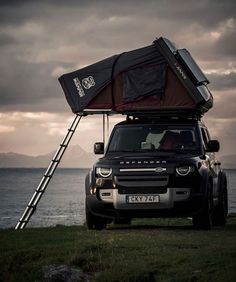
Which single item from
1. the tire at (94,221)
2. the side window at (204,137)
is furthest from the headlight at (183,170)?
the tire at (94,221)

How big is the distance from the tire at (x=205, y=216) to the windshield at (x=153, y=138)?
1.23 m

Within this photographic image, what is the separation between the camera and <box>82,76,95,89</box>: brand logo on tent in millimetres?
19411

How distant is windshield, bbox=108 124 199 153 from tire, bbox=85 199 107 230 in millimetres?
1515

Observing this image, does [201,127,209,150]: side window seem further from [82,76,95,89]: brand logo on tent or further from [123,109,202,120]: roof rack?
[82,76,95,89]: brand logo on tent

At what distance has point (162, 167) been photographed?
15.9m

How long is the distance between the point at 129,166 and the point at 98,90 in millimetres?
3647

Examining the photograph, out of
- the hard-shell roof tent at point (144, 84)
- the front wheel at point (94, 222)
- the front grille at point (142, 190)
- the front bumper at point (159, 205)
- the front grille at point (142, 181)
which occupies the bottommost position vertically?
the front wheel at point (94, 222)

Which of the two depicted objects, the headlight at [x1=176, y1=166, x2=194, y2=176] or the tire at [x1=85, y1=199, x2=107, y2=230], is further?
the tire at [x1=85, y1=199, x2=107, y2=230]

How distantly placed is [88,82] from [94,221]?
13.7 feet

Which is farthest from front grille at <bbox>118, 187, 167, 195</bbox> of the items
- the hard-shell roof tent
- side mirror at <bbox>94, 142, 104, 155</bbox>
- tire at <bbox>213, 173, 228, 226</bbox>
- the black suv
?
tire at <bbox>213, 173, 228, 226</bbox>

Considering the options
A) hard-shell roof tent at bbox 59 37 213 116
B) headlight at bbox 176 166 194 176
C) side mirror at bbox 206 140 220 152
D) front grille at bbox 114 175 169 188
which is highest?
hard-shell roof tent at bbox 59 37 213 116

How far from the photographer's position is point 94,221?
1669 centimetres

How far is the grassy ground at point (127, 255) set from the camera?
11.2 meters

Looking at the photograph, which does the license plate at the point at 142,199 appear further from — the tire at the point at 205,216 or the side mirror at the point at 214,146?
the side mirror at the point at 214,146
